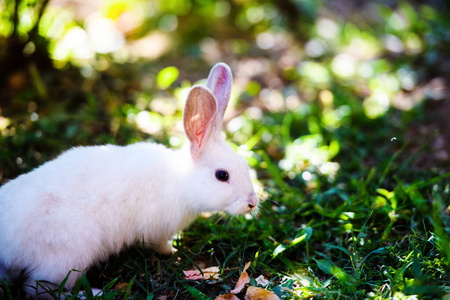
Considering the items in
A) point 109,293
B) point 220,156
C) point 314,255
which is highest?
point 220,156

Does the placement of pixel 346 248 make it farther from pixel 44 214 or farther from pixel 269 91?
pixel 269 91

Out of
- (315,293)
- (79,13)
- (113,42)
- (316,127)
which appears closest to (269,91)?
(316,127)

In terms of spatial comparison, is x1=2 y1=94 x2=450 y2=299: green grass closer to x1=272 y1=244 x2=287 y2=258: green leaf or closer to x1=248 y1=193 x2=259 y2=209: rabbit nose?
x1=272 y1=244 x2=287 y2=258: green leaf

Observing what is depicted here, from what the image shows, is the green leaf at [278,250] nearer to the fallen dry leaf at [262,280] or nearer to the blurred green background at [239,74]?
the fallen dry leaf at [262,280]

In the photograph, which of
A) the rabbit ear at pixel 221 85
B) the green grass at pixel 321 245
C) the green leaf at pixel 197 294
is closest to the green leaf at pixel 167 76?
the green grass at pixel 321 245

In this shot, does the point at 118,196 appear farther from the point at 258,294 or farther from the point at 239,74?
the point at 239,74

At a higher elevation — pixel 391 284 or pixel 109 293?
pixel 109 293
